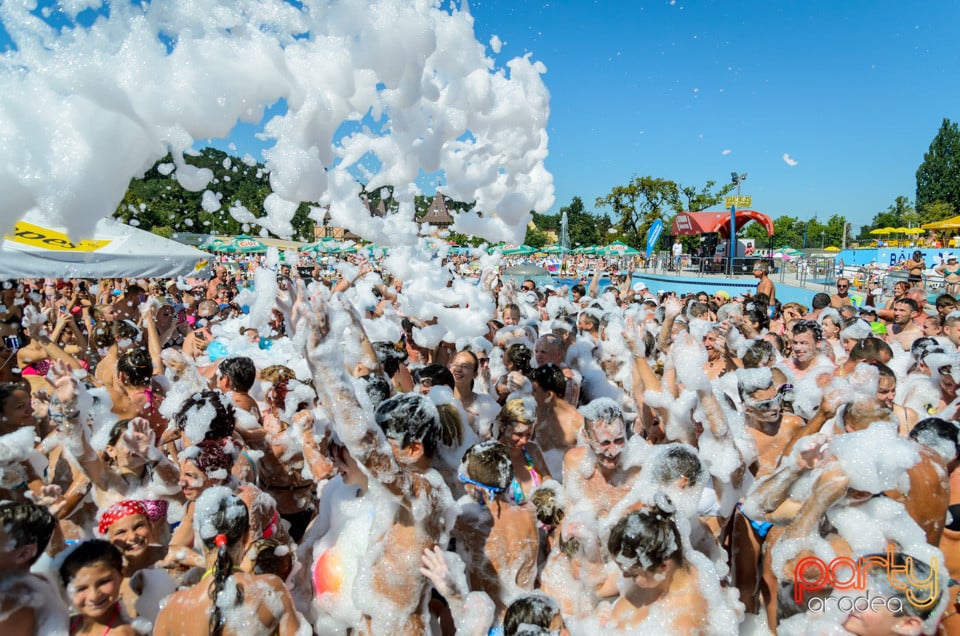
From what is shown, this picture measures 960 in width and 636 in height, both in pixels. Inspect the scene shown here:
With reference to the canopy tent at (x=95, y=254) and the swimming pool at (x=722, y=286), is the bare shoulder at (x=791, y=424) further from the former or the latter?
the swimming pool at (x=722, y=286)

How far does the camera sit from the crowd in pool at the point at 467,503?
6.33 ft

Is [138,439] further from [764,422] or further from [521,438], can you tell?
[764,422]

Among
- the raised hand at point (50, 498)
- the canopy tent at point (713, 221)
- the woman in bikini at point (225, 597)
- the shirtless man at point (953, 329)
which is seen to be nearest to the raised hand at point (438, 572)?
the woman in bikini at point (225, 597)

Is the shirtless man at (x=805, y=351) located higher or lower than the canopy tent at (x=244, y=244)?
lower

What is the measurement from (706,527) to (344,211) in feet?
12.2

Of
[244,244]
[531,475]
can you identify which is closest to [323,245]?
[244,244]

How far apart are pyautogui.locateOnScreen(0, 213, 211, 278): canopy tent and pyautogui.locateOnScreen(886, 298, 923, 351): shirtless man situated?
9265 mm

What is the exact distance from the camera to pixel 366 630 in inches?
89.4

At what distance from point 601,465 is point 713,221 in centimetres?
2530

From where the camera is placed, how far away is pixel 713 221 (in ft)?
83.3

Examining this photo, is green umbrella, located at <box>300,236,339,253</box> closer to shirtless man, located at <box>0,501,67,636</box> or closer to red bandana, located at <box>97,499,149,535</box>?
red bandana, located at <box>97,499,149,535</box>

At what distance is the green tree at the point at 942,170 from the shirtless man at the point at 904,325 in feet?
226

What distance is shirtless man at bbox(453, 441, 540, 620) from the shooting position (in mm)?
2453

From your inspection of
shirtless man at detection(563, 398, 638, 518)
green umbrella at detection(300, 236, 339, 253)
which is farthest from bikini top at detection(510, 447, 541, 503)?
green umbrella at detection(300, 236, 339, 253)
